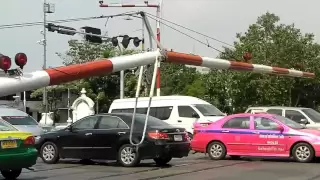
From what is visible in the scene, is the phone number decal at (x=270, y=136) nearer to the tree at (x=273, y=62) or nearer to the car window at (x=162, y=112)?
the car window at (x=162, y=112)

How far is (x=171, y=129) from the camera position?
1497 cm

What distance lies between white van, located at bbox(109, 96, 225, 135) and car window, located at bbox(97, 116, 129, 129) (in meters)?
6.94

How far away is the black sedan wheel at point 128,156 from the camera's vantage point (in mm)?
14695

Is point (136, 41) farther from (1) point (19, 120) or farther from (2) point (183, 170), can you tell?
(2) point (183, 170)

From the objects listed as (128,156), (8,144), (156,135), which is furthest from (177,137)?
(8,144)

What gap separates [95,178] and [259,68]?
8755 millimetres

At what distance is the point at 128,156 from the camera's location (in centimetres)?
1484

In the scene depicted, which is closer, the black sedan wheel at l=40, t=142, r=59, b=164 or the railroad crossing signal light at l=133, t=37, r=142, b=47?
the black sedan wheel at l=40, t=142, r=59, b=164

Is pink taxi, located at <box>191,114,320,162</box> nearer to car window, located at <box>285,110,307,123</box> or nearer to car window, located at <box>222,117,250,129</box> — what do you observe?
car window, located at <box>222,117,250,129</box>

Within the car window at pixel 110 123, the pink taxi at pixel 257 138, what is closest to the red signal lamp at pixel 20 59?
the car window at pixel 110 123

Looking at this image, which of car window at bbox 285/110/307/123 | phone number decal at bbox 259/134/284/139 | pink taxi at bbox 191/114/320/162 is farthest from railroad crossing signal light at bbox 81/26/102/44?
phone number decal at bbox 259/134/284/139

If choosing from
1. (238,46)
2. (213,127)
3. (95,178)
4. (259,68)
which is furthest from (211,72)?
(95,178)

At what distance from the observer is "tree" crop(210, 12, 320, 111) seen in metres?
31.0

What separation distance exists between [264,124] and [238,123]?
0.80m
